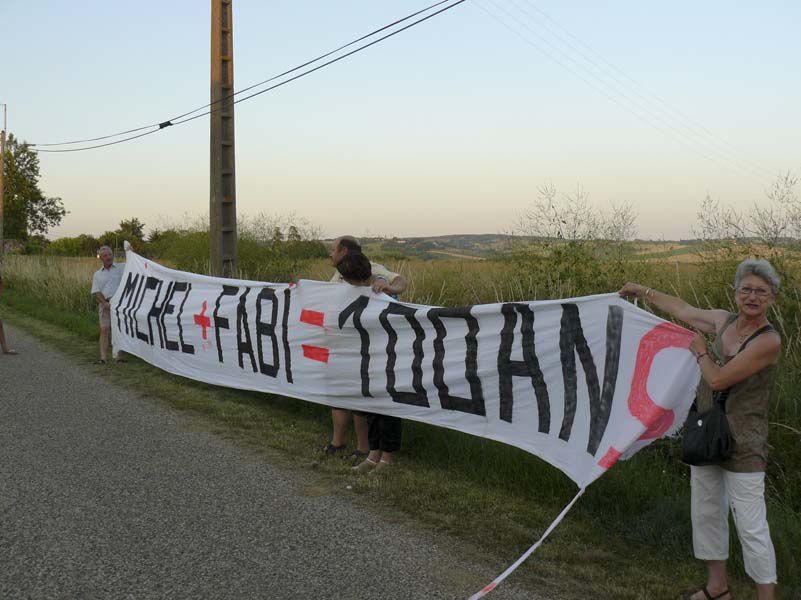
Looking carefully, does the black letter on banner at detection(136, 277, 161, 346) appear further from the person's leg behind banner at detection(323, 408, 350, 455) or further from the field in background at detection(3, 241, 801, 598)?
the person's leg behind banner at detection(323, 408, 350, 455)

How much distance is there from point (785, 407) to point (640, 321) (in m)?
2.27

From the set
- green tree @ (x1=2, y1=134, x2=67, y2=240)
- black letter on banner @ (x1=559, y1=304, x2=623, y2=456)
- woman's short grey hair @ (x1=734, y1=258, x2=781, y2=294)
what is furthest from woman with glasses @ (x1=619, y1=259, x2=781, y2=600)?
green tree @ (x1=2, y1=134, x2=67, y2=240)

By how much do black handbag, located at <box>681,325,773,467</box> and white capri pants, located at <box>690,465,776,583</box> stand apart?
142 mm

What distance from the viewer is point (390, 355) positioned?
21.9ft

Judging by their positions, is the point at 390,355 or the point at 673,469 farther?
the point at 390,355

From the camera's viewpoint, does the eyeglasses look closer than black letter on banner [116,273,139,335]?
Yes

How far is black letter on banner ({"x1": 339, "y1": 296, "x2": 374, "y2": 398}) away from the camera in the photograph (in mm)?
6828

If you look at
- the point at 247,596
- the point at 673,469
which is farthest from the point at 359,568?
the point at 673,469

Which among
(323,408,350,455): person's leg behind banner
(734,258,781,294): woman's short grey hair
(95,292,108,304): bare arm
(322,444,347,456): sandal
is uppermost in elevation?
(734,258,781,294): woman's short grey hair

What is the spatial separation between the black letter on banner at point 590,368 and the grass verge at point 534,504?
60 cm

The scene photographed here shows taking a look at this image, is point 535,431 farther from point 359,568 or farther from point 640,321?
point 359,568

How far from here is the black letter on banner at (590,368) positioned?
4.77m

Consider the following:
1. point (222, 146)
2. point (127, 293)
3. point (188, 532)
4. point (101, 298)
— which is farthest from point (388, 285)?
point (222, 146)

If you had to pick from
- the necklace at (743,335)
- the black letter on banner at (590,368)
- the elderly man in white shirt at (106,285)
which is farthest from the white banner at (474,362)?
the elderly man in white shirt at (106,285)
